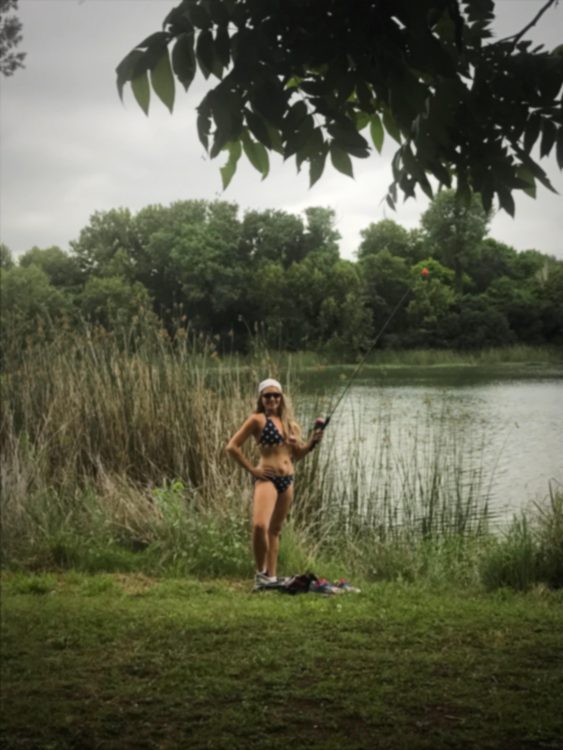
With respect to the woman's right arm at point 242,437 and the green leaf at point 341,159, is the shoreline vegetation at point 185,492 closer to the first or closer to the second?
the woman's right arm at point 242,437

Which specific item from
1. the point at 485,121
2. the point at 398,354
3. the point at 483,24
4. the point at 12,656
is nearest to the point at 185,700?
the point at 12,656

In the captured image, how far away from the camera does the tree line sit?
559 cm

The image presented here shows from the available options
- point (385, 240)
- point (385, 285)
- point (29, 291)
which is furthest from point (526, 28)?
point (29, 291)

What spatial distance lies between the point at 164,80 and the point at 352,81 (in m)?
0.40

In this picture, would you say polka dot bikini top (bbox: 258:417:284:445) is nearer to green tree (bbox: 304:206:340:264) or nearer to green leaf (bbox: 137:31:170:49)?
green leaf (bbox: 137:31:170:49)

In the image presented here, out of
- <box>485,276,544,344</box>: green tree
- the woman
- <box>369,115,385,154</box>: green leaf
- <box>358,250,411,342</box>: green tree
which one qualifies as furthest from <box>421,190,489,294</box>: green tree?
<box>358,250,411,342</box>: green tree

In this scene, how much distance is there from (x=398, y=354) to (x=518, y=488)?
4.41 ft

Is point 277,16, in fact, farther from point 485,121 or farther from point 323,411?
point 323,411

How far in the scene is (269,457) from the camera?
4.46 metres

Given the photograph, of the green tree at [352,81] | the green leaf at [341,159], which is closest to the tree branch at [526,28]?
the green tree at [352,81]

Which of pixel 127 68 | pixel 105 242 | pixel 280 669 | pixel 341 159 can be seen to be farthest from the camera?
pixel 105 242

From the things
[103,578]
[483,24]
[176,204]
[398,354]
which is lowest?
[103,578]

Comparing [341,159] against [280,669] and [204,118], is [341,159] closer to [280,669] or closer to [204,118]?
[204,118]

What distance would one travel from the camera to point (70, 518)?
5.60 meters
